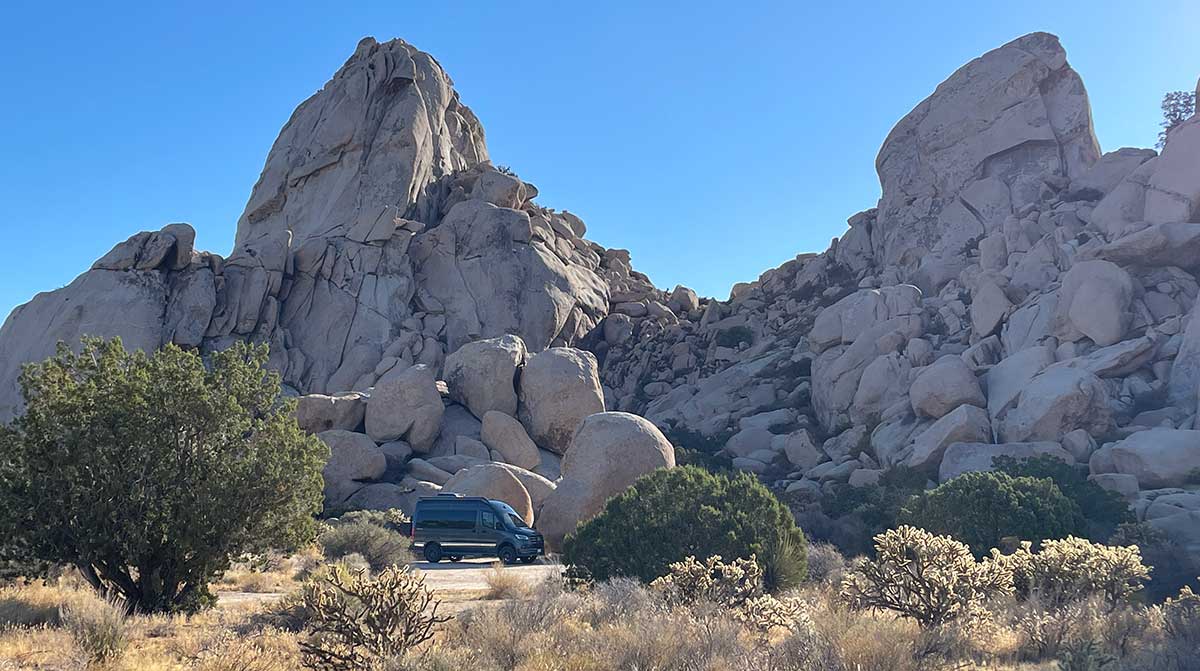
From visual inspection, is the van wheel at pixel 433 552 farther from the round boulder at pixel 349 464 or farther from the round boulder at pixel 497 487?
the round boulder at pixel 349 464

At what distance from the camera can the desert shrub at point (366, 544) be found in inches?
843

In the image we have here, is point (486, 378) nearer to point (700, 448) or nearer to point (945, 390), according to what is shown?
point (700, 448)

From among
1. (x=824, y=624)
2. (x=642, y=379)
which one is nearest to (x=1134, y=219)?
(x=642, y=379)

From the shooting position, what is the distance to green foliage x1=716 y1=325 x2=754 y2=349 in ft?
209

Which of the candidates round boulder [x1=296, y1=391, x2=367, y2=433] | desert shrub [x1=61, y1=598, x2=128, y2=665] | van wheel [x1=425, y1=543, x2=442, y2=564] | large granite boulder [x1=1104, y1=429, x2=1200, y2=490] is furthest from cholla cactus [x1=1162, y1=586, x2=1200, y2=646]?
round boulder [x1=296, y1=391, x2=367, y2=433]

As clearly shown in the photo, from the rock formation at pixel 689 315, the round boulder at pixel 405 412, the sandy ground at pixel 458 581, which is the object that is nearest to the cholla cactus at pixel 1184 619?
the sandy ground at pixel 458 581

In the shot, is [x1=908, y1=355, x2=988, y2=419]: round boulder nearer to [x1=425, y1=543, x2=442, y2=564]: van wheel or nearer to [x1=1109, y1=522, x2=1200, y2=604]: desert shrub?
[x1=1109, y1=522, x2=1200, y2=604]: desert shrub

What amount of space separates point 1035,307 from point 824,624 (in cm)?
3967

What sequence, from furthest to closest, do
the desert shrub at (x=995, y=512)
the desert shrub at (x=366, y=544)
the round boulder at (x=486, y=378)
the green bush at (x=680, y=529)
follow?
1. the round boulder at (x=486, y=378)
2. the desert shrub at (x=366, y=544)
3. the desert shrub at (x=995, y=512)
4. the green bush at (x=680, y=529)

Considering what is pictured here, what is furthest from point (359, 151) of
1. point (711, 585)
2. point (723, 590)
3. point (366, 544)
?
point (723, 590)

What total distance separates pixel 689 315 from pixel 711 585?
5959 centimetres

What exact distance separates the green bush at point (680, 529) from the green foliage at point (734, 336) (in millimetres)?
46873

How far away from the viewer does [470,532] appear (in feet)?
86.2

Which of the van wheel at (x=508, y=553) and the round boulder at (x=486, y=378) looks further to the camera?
the round boulder at (x=486, y=378)
